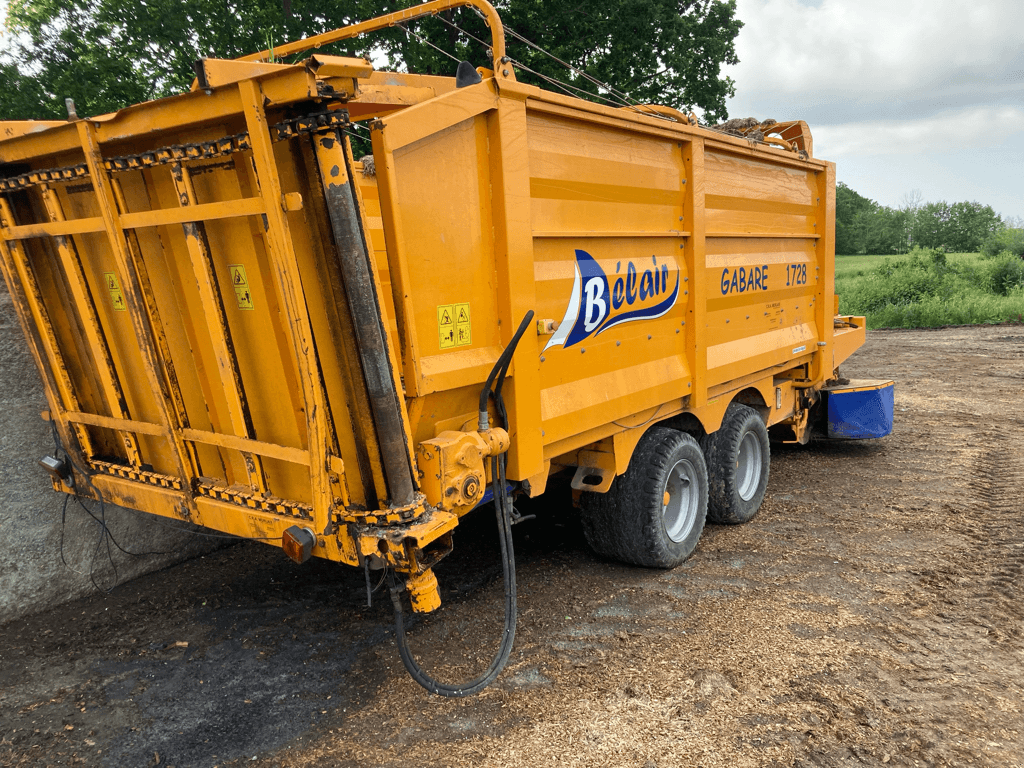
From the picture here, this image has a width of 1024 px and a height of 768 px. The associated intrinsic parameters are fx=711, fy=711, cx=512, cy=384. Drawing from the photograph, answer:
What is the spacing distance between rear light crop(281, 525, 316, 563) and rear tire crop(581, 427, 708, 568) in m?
2.00

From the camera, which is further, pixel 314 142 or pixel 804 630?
pixel 804 630

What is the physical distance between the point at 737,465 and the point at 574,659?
2.41 m

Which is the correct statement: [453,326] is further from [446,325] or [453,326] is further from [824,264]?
[824,264]

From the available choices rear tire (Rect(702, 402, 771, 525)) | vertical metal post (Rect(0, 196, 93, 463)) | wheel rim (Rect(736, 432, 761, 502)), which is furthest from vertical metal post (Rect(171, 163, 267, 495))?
wheel rim (Rect(736, 432, 761, 502))

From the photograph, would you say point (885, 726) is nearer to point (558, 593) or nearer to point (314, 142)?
point (558, 593)

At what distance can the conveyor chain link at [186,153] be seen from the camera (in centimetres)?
234

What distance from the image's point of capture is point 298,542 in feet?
8.80

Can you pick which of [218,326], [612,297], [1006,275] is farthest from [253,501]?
[1006,275]

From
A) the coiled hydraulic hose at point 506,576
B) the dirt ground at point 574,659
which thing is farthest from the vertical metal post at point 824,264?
the coiled hydraulic hose at point 506,576

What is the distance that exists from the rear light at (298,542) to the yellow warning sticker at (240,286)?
0.88 metres

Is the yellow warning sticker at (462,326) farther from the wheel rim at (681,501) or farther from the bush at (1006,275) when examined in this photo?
the bush at (1006,275)

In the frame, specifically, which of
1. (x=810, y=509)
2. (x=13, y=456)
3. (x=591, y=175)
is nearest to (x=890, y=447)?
(x=810, y=509)

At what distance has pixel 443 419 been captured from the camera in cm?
302

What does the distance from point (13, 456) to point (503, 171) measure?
127 inches
